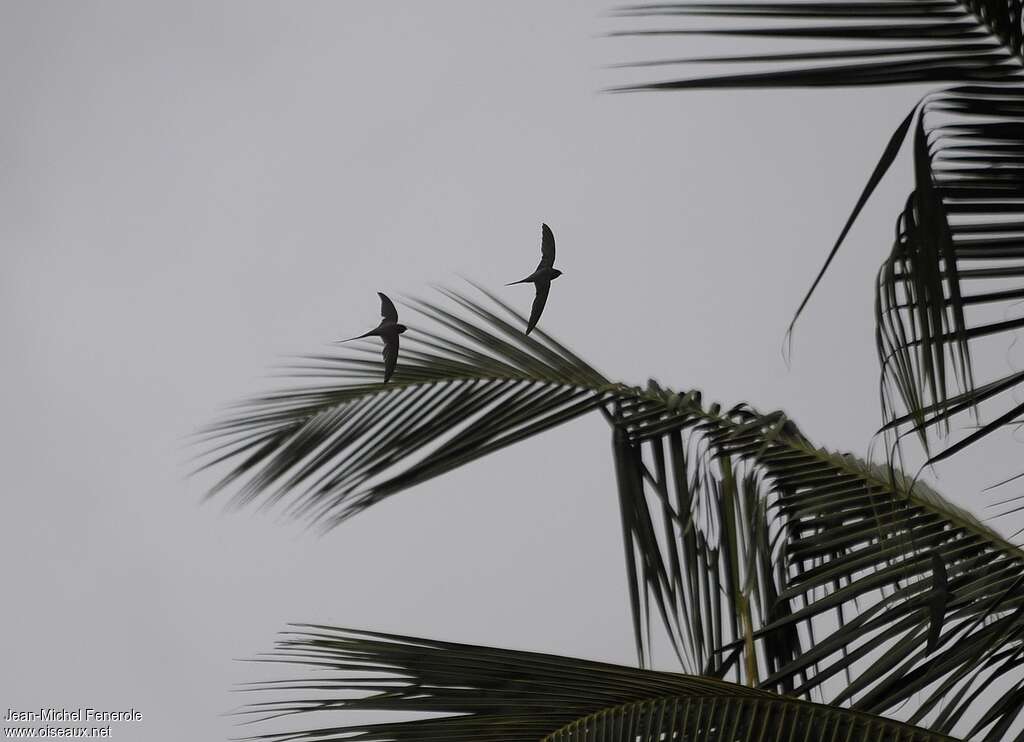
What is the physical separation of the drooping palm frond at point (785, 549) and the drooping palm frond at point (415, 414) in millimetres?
143

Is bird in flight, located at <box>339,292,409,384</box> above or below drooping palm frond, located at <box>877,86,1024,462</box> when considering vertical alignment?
above

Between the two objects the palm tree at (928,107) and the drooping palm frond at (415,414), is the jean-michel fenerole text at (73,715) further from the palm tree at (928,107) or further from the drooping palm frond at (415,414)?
the palm tree at (928,107)

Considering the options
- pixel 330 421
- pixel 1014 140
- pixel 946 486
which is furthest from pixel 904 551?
pixel 946 486

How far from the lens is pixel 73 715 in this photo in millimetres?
6086

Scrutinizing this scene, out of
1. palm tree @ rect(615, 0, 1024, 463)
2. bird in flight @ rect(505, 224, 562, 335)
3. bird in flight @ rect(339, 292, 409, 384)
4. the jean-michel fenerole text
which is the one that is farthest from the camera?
the jean-michel fenerole text

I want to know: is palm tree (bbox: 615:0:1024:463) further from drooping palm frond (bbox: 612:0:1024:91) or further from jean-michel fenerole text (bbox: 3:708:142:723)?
jean-michel fenerole text (bbox: 3:708:142:723)

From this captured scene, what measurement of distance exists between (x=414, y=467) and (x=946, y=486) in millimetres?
5228

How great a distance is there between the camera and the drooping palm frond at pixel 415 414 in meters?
1.66

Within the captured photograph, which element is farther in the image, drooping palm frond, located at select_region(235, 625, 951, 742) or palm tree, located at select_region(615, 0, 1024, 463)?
drooping palm frond, located at select_region(235, 625, 951, 742)

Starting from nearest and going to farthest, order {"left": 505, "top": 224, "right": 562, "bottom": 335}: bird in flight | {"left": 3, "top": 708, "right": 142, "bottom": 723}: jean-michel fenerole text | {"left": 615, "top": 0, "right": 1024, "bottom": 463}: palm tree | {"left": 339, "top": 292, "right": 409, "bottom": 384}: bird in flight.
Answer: {"left": 615, "top": 0, "right": 1024, "bottom": 463}: palm tree → {"left": 505, "top": 224, "right": 562, "bottom": 335}: bird in flight → {"left": 339, "top": 292, "right": 409, "bottom": 384}: bird in flight → {"left": 3, "top": 708, "right": 142, "bottom": 723}: jean-michel fenerole text

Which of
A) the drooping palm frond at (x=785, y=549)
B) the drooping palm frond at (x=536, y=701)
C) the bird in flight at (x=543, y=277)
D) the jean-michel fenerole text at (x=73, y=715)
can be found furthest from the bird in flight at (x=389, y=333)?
the jean-michel fenerole text at (x=73, y=715)

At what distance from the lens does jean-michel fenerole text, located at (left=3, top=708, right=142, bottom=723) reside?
6059mm

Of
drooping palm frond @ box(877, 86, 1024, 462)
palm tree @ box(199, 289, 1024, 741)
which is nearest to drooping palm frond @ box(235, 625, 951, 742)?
palm tree @ box(199, 289, 1024, 741)

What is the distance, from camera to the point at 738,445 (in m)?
1.64
